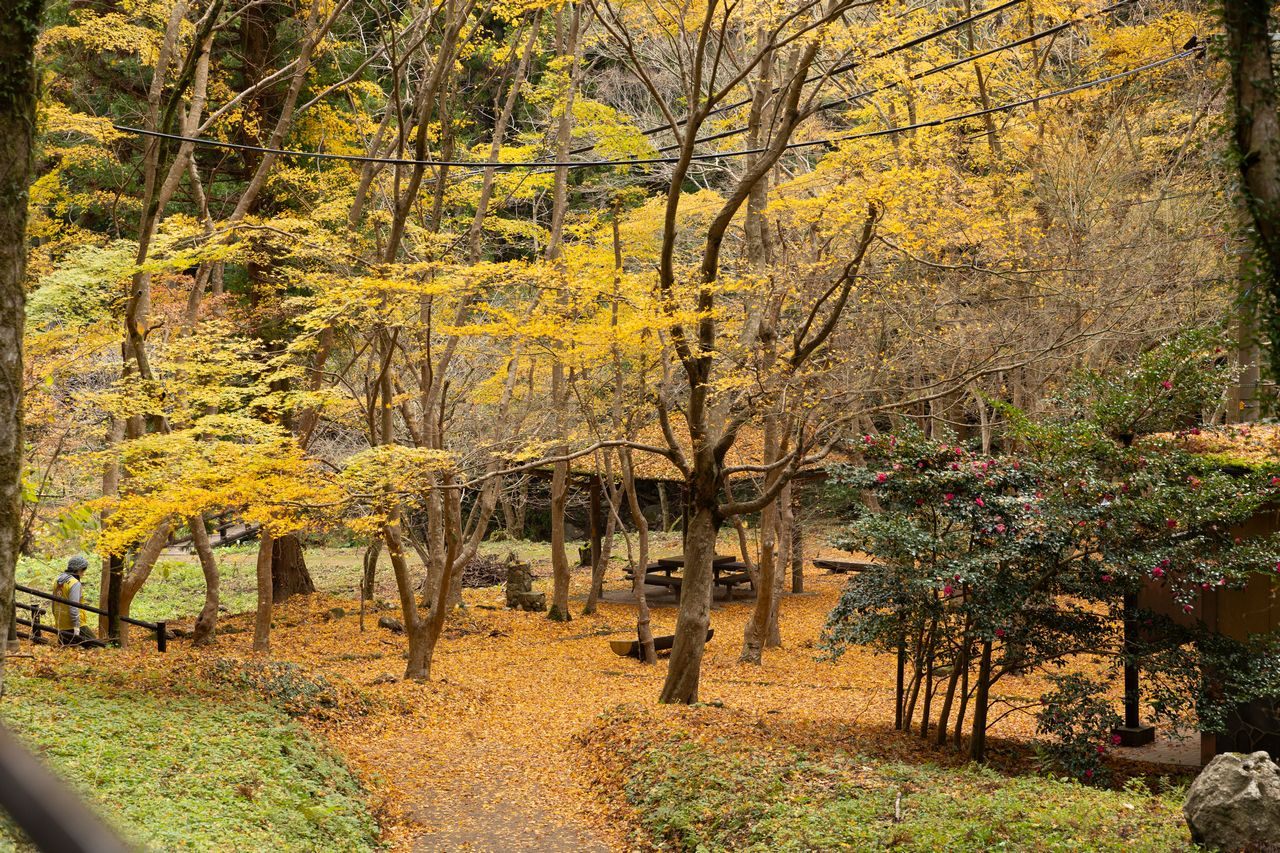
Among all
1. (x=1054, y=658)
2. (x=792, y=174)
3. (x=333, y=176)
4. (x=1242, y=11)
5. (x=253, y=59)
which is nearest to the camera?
(x=1242, y=11)

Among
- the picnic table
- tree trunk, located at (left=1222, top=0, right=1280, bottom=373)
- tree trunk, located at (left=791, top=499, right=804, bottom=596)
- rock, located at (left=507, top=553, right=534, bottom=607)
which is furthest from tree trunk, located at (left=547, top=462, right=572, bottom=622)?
tree trunk, located at (left=1222, top=0, right=1280, bottom=373)

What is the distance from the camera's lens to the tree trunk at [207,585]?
1399 centimetres

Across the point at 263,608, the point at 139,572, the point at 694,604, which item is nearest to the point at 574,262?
the point at 694,604

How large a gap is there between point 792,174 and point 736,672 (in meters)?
10.4

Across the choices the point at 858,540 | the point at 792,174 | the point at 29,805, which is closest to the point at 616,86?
the point at 792,174

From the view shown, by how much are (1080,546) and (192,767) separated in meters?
7.70

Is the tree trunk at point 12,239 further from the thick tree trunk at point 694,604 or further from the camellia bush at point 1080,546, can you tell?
the thick tree trunk at point 694,604

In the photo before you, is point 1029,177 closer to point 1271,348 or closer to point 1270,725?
point 1270,725

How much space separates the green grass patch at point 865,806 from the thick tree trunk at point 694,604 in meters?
2.32

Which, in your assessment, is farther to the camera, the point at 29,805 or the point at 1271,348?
the point at 1271,348

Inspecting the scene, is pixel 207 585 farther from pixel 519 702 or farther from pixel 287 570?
pixel 287 570

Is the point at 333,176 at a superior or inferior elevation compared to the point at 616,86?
inferior

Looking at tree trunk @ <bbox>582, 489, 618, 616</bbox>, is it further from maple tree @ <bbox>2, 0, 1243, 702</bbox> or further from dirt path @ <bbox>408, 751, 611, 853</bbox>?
dirt path @ <bbox>408, 751, 611, 853</bbox>

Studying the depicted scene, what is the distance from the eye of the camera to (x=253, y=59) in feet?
60.4
